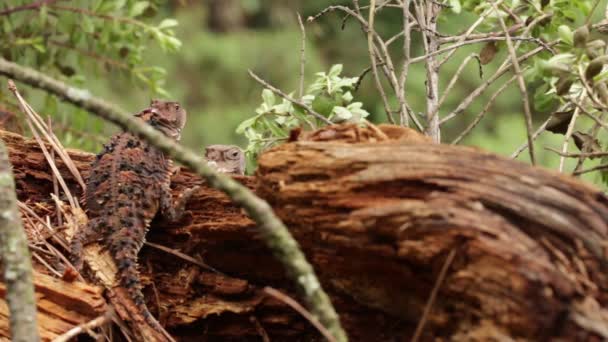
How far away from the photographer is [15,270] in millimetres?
2332

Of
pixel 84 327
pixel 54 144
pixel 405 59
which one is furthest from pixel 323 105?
pixel 84 327

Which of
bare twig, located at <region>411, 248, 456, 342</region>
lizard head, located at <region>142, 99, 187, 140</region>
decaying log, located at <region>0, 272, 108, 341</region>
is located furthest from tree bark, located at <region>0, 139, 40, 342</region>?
lizard head, located at <region>142, 99, 187, 140</region>

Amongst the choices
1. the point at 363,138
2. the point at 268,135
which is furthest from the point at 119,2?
the point at 363,138

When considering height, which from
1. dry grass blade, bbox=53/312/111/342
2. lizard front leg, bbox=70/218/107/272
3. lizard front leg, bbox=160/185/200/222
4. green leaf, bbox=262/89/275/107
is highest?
green leaf, bbox=262/89/275/107

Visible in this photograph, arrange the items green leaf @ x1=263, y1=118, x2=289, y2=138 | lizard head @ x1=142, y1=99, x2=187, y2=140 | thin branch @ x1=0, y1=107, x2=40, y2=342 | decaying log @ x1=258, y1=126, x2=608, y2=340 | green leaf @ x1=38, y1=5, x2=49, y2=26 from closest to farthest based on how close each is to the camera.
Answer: decaying log @ x1=258, y1=126, x2=608, y2=340, thin branch @ x1=0, y1=107, x2=40, y2=342, green leaf @ x1=263, y1=118, x2=289, y2=138, lizard head @ x1=142, y1=99, x2=187, y2=140, green leaf @ x1=38, y1=5, x2=49, y2=26

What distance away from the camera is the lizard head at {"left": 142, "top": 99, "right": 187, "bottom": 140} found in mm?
4008

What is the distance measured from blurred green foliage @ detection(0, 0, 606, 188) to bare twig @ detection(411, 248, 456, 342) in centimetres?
293

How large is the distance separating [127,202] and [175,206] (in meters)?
0.20

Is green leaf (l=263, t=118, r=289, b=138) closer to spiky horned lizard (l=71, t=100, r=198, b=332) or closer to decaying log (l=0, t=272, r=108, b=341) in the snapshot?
spiky horned lizard (l=71, t=100, r=198, b=332)

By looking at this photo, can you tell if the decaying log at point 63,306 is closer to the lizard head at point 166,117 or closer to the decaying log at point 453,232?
the decaying log at point 453,232

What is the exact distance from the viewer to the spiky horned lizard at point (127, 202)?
319 centimetres

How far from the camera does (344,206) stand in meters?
2.45

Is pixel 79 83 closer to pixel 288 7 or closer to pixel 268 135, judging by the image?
pixel 268 135

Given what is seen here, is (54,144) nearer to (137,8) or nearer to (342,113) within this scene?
(342,113)
